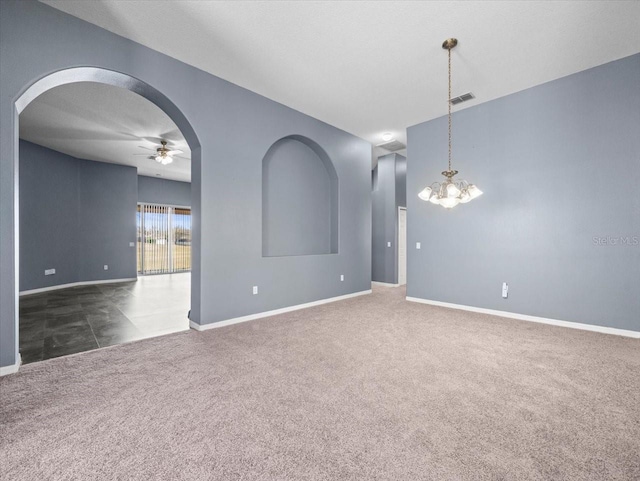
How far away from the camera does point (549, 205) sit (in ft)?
13.5

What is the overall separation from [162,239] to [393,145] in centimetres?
825

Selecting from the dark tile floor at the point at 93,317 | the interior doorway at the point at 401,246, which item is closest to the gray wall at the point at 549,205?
the interior doorway at the point at 401,246

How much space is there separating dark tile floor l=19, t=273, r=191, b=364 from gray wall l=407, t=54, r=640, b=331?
4.70m

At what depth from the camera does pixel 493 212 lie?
462cm

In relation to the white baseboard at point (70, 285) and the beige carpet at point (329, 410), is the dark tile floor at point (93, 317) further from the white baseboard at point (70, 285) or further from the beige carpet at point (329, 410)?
the beige carpet at point (329, 410)

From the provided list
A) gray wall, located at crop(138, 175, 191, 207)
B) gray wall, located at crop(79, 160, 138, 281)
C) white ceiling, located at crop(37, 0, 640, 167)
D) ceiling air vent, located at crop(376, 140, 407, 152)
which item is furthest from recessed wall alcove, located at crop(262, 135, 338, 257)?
gray wall, located at crop(138, 175, 191, 207)

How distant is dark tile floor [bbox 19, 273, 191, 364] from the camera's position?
3283 millimetres

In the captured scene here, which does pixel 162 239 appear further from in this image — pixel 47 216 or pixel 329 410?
pixel 329 410

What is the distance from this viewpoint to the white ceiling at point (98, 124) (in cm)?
436

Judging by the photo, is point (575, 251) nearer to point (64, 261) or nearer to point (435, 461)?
point (435, 461)

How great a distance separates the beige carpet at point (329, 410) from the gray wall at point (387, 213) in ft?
13.9

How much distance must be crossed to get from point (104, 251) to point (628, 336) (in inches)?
429

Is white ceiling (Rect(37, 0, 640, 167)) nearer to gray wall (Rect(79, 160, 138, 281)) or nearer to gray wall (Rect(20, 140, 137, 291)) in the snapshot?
gray wall (Rect(20, 140, 137, 291))

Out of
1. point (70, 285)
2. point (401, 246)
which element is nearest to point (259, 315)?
point (401, 246)
